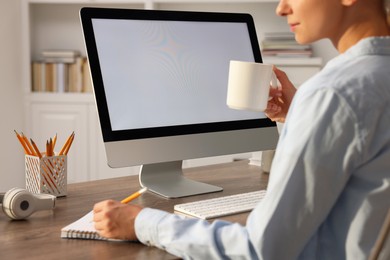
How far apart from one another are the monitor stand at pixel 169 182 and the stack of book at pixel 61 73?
2.44 metres

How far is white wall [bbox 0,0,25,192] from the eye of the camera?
4.17 m

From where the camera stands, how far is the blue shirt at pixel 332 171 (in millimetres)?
1065

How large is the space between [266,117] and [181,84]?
31cm

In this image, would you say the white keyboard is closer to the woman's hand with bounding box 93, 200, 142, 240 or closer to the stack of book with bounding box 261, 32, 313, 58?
the woman's hand with bounding box 93, 200, 142, 240

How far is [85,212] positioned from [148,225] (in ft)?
1.15

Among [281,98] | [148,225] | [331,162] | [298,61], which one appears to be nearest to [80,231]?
[148,225]

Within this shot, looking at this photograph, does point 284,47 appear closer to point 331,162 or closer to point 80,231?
point 80,231

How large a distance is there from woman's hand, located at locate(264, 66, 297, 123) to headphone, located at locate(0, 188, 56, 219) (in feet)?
2.20

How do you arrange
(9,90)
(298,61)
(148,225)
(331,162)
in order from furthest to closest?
1. (9,90)
2. (298,61)
3. (148,225)
4. (331,162)

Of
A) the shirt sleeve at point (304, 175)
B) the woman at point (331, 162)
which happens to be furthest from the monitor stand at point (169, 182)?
the shirt sleeve at point (304, 175)

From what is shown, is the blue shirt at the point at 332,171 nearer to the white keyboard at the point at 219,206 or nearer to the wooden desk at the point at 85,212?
the wooden desk at the point at 85,212

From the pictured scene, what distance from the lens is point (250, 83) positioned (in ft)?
5.65

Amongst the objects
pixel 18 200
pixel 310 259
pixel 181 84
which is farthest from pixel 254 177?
pixel 310 259

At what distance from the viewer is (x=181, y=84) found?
6.24 feet
